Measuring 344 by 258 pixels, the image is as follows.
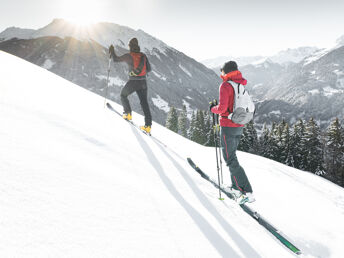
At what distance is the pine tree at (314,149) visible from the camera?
36531 mm

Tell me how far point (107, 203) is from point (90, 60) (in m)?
142

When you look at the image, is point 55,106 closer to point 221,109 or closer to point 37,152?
point 37,152

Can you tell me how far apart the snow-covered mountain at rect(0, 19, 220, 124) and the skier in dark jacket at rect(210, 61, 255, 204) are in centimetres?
9252

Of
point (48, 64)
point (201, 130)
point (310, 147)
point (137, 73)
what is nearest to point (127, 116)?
point (137, 73)

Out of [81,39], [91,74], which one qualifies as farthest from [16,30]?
[91,74]

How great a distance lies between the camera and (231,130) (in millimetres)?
4219

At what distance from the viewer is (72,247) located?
63.8 inches

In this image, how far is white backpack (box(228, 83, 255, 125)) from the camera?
4000mm

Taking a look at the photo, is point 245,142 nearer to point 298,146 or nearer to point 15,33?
point 298,146

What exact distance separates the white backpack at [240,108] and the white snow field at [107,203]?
56.6 inches

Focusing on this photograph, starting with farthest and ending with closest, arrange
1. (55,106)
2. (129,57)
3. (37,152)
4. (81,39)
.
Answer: (81,39), (129,57), (55,106), (37,152)

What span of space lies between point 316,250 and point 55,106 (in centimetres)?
558

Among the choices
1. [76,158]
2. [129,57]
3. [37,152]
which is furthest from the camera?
[129,57]

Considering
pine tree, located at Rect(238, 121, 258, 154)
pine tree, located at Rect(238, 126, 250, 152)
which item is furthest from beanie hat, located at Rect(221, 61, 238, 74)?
pine tree, located at Rect(238, 126, 250, 152)
